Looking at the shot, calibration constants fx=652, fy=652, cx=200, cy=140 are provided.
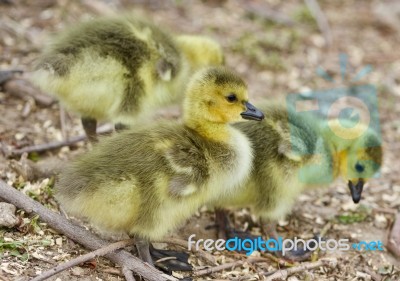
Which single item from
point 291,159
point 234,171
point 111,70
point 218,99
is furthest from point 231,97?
point 111,70

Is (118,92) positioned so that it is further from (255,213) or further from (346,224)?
(346,224)

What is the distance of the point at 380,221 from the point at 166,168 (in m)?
1.44

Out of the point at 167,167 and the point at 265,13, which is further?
the point at 265,13

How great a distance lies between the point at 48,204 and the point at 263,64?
231 centimetres

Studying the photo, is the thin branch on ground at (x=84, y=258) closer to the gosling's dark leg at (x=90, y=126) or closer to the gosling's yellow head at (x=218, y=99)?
the gosling's yellow head at (x=218, y=99)

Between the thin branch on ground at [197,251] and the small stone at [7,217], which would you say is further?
the thin branch on ground at [197,251]

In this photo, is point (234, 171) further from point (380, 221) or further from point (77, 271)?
point (380, 221)

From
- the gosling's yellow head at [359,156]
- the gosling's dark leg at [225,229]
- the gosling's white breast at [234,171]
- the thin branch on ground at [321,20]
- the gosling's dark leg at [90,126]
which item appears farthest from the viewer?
the thin branch on ground at [321,20]

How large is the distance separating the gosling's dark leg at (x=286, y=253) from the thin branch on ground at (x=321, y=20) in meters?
2.52

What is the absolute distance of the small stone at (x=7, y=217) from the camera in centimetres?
267

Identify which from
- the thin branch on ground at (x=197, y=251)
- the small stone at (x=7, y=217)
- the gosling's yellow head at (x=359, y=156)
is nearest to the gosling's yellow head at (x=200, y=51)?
the gosling's yellow head at (x=359, y=156)

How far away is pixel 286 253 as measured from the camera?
3.08 meters

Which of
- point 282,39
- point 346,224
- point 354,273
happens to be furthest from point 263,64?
point 354,273

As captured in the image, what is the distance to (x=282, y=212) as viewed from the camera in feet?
9.93
